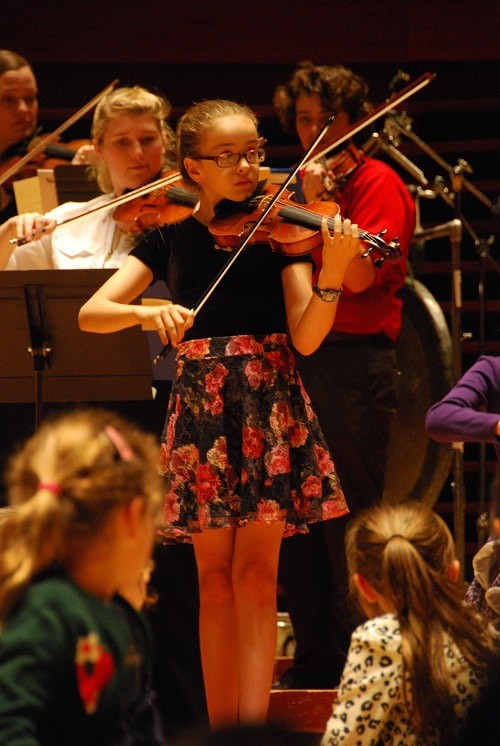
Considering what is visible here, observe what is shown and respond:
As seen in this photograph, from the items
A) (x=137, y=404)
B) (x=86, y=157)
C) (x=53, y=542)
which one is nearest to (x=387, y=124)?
(x=86, y=157)

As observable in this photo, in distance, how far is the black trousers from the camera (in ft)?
10.9

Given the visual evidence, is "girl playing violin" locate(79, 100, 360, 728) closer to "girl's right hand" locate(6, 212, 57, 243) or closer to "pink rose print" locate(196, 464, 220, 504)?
"pink rose print" locate(196, 464, 220, 504)

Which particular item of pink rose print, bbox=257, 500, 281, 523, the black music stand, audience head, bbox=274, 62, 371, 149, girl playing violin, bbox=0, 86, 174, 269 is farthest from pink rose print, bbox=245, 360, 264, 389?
audience head, bbox=274, 62, 371, 149

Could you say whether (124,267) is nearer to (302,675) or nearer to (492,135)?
(302,675)

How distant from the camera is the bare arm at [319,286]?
2506 millimetres

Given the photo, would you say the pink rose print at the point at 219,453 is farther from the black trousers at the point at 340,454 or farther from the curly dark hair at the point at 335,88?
the curly dark hair at the point at 335,88

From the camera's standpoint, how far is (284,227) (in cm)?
258

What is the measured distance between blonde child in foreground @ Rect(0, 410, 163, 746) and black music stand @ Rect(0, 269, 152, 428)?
123cm

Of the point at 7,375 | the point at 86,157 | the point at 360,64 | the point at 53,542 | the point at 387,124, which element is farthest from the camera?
the point at 360,64

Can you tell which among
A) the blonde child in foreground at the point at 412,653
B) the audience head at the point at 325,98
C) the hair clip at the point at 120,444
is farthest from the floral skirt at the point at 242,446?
the audience head at the point at 325,98

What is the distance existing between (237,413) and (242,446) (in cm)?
7

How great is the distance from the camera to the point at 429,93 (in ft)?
15.3

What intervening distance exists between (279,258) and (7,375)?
2.57 feet

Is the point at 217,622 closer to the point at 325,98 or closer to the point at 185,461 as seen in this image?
the point at 185,461
